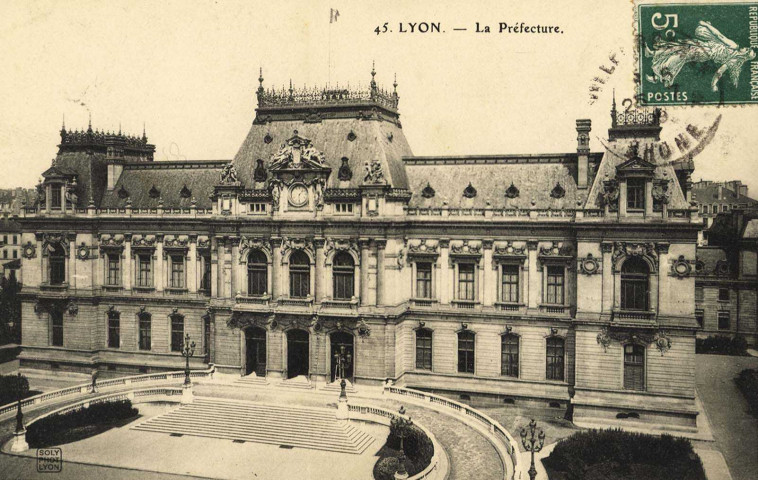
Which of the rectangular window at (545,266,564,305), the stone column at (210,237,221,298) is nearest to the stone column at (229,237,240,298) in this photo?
the stone column at (210,237,221,298)

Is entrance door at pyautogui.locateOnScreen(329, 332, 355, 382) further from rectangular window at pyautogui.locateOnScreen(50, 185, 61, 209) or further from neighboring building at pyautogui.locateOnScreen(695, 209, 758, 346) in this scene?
neighboring building at pyautogui.locateOnScreen(695, 209, 758, 346)

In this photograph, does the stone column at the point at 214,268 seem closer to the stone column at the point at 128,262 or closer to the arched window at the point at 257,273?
the arched window at the point at 257,273

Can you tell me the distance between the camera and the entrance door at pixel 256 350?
1738 inches

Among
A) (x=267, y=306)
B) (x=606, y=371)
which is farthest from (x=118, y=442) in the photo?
(x=606, y=371)

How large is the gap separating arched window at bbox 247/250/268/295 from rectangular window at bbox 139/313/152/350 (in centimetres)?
968

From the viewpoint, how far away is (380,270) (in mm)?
41688

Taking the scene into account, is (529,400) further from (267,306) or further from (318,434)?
(267,306)

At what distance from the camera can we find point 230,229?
146ft

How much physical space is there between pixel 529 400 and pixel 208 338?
72.1 ft

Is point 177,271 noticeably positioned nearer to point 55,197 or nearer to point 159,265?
point 159,265

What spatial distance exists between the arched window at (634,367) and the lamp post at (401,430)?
12699 mm

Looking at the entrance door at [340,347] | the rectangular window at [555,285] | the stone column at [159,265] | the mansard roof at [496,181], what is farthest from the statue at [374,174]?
the stone column at [159,265]

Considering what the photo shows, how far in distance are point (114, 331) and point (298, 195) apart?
18.3 m

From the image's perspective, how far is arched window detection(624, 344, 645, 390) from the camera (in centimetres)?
3866
